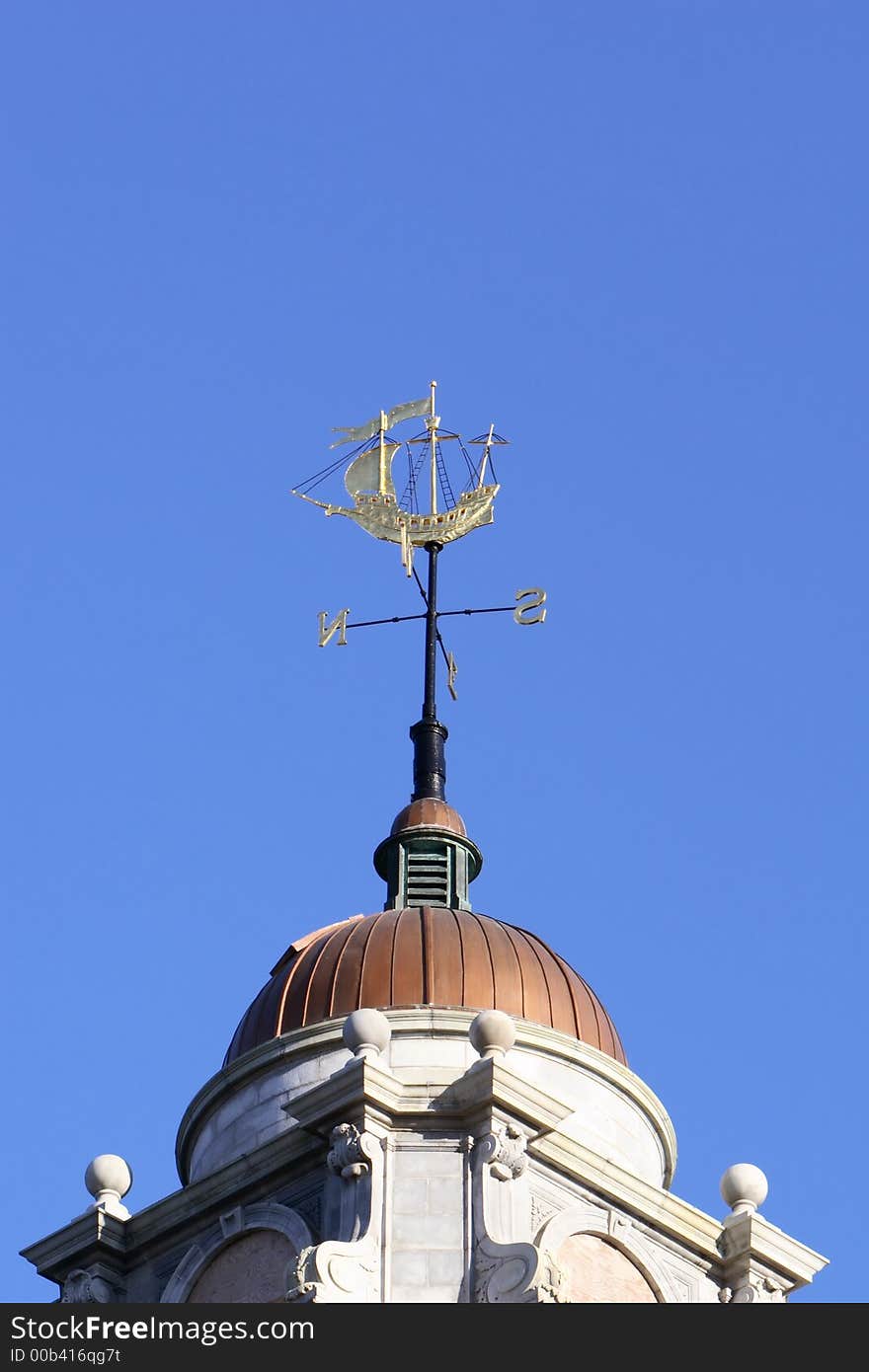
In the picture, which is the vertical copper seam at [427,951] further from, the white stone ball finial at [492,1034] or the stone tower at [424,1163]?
the white stone ball finial at [492,1034]

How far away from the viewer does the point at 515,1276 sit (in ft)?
166

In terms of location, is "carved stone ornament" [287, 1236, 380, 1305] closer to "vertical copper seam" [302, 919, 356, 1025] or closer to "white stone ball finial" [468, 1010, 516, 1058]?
"white stone ball finial" [468, 1010, 516, 1058]

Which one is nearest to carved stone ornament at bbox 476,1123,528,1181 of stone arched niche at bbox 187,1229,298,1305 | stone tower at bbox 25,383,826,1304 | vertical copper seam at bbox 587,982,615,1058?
stone tower at bbox 25,383,826,1304

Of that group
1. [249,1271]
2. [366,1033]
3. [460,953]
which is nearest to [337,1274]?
[249,1271]

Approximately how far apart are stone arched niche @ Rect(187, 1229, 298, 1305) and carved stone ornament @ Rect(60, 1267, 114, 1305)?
1539mm

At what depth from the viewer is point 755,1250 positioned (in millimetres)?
54500

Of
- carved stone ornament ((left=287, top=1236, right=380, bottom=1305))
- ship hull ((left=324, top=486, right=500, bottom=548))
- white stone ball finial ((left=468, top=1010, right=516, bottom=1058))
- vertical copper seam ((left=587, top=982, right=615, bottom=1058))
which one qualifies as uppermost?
ship hull ((left=324, top=486, right=500, bottom=548))

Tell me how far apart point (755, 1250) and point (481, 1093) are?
522 cm

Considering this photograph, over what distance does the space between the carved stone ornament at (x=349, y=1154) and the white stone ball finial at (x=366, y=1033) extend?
1.15 meters

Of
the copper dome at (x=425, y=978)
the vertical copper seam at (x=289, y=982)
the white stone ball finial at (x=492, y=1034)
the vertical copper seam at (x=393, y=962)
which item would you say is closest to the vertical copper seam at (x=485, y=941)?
the copper dome at (x=425, y=978)

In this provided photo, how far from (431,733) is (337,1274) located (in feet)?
47.7

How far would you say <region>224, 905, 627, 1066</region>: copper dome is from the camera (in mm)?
56188

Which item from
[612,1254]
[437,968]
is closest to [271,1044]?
[437,968]

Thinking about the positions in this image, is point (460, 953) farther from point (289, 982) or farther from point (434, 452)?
point (434, 452)
